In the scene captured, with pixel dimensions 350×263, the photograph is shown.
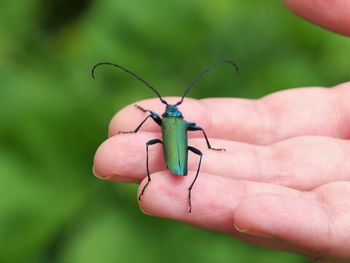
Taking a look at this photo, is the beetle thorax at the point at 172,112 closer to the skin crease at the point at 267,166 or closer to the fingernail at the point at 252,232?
the skin crease at the point at 267,166

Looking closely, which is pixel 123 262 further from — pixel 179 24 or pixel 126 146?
pixel 179 24

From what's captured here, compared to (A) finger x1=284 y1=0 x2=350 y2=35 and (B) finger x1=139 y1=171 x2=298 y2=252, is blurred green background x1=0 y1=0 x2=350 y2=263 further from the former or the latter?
(B) finger x1=139 y1=171 x2=298 y2=252

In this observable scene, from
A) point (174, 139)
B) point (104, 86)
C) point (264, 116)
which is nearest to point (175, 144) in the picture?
point (174, 139)

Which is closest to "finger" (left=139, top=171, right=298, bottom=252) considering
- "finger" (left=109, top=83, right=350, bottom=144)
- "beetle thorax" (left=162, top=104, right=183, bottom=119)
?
"beetle thorax" (left=162, top=104, right=183, bottom=119)

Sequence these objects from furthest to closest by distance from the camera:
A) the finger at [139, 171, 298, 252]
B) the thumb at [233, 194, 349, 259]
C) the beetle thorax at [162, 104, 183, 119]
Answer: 1. the beetle thorax at [162, 104, 183, 119]
2. the finger at [139, 171, 298, 252]
3. the thumb at [233, 194, 349, 259]

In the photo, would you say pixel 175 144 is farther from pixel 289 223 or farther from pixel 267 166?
pixel 289 223

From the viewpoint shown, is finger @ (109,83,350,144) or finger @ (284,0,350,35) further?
finger @ (284,0,350,35)
